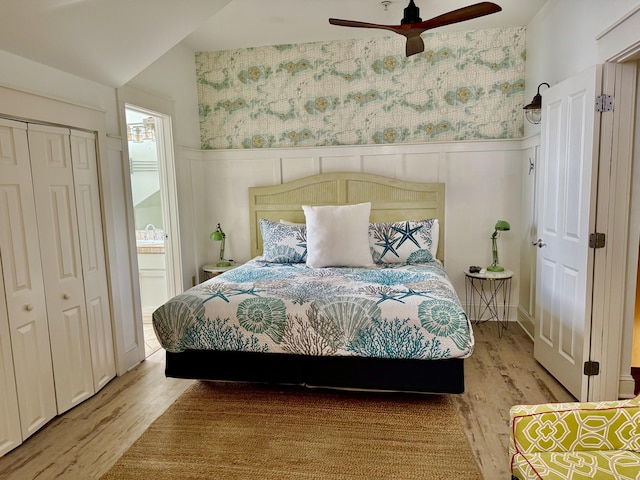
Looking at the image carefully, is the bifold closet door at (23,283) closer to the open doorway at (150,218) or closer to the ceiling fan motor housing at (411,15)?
the open doorway at (150,218)

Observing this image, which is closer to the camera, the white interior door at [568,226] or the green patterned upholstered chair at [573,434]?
the green patterned upholstered chair at [573,434]

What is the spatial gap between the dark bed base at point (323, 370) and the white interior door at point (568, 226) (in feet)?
2.56

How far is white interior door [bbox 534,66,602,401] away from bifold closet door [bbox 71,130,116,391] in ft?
10.3

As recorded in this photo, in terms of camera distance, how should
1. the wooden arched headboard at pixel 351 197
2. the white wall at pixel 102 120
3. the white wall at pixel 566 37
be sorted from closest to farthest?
the white wall at pixel 102 120, the white wall at pixel 566 37, the wooden arched headboard at pixel 351 197

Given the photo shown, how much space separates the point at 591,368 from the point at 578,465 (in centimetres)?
143

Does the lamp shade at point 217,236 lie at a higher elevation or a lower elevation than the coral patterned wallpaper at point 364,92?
lower

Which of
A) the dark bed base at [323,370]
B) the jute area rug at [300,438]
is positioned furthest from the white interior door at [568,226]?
the jute area rug at [300,438]

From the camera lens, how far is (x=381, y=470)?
211cm

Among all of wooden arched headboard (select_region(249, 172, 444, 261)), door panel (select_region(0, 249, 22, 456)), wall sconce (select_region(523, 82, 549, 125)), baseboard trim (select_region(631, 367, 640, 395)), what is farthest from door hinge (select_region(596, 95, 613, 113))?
door panel (select_region(0, 249, 22, 456))

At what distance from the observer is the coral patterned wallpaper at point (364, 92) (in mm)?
4145

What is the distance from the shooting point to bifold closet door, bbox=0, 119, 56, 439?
2.28 m

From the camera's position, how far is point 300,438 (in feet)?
7.86

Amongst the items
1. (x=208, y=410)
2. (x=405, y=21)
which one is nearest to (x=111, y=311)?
(x=208, y=410)

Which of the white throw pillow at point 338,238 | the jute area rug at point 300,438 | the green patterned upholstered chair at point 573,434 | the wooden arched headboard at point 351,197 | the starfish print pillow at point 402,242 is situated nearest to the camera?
the green patterned upholstered chair at point 573,434
